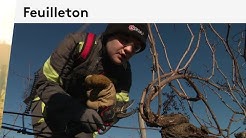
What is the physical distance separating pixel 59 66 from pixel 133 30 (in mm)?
218

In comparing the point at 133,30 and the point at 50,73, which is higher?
the point at 133,30

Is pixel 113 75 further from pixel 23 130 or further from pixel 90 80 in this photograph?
pixel 23 130

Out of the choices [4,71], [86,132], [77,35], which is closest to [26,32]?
[4,71]

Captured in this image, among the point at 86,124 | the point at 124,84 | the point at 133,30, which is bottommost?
the point at 86,124

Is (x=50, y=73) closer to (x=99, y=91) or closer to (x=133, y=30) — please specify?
(x=99, y=91)

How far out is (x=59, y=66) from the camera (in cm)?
108

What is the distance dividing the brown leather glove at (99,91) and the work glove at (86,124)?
3 centimetres

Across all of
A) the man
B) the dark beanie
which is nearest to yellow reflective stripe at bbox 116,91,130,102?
the man

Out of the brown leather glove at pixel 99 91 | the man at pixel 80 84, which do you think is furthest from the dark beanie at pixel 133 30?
the brown leather glove at pixel 99 91

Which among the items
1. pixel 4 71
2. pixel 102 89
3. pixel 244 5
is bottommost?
pixel 102 89

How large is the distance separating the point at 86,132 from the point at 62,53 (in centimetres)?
21

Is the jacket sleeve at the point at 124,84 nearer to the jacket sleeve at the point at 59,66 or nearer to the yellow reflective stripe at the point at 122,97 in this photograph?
the yellow reflective stripe at the point at 122,97

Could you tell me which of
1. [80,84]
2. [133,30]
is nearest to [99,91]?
[80,84]

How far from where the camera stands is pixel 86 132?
1087mm
